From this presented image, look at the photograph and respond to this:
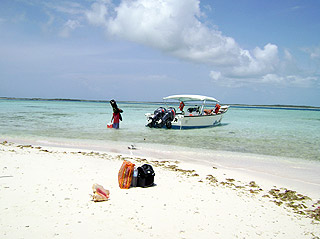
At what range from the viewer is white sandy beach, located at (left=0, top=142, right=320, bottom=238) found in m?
3.36

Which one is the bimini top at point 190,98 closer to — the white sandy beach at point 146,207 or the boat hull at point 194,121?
the boat hull at point 194,121

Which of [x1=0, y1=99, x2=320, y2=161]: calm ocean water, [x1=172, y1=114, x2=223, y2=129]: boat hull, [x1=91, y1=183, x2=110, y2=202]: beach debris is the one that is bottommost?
[x1=0, y1=99, x2=320, y2=161]: calm ocean water

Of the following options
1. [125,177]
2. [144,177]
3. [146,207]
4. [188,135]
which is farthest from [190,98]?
[146,207]

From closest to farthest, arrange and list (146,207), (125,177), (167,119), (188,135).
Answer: (146,207)
(125,177)
(188,135)
(167,119)

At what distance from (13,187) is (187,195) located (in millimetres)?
3041

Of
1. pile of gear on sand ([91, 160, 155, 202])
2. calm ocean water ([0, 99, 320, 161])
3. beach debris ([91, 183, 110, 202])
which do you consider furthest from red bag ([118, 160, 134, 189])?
calm ocean water ([0, 99, 320, 161])

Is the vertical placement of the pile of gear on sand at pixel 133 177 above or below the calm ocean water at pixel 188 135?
above

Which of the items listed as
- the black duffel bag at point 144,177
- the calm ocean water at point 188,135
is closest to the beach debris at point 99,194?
the black duffel bag at point 144,177

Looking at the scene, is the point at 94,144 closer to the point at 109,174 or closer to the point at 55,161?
the point at 55,161

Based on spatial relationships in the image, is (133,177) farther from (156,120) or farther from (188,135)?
(156,120)

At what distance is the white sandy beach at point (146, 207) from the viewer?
336 cm

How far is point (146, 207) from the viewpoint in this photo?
4.11 metres

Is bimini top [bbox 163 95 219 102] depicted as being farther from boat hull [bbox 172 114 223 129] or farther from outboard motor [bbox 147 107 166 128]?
outboard motor [bbox 147 107 166 128]

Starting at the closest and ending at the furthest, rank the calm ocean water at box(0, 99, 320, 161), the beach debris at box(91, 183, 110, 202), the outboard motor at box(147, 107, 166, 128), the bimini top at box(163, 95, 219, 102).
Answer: the beach debris at box(91, 183, 110, 202), the calm ocean water at box(0, 99, 320, 161), the outboard motor at box(147, 107, 166, 128), the bimini top at box(163, 95, 219, 102)
